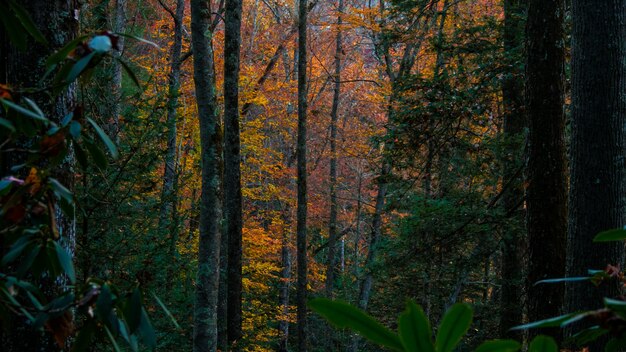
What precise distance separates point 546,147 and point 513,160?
274 cm

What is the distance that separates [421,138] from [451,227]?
157 cm

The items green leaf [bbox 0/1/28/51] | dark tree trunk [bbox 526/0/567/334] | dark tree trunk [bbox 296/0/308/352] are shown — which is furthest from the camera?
dark tree trunk [bbox 296/0/308/352]

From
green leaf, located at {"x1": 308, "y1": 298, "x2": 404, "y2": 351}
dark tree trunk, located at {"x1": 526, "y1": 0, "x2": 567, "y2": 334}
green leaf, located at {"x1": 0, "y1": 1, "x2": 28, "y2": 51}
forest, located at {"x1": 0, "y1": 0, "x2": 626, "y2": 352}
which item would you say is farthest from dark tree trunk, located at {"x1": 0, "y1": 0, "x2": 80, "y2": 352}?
dark tree trunk, located at {"x1": 526, "y1": 0, "x2": 567, "y2": 334}

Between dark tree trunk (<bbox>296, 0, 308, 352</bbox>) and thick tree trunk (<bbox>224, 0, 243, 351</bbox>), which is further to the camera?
dark tree trunk (<bbox>296, 0, 308, 352</bbox>)

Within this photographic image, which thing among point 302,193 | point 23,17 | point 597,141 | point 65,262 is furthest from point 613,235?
point 302,193

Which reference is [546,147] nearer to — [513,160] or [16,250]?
[513,160]

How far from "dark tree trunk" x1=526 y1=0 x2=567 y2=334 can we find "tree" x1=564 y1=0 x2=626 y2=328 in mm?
1140

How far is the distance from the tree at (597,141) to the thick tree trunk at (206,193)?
3.73 metres

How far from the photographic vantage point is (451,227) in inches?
358

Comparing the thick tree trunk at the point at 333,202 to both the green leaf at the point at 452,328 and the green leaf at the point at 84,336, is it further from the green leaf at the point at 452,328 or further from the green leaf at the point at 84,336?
the green leaf at the point at 452,328

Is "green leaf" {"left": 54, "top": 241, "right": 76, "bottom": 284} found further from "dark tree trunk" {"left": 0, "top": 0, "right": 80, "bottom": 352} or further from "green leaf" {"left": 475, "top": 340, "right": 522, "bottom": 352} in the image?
"dark tree trunk" {"left": 0, "top": 0, "right": 80, "bottom": 352}

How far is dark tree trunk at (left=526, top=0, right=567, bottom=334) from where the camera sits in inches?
239

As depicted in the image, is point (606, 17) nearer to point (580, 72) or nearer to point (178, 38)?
point (580, 72)

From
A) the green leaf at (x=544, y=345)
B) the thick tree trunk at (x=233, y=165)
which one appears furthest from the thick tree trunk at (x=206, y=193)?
the green leaf at (x=544, y=345)
